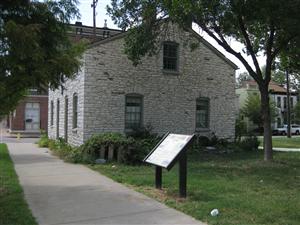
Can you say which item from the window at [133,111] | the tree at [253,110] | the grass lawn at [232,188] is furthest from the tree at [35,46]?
the tree at [253,110]

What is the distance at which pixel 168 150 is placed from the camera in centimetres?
1055

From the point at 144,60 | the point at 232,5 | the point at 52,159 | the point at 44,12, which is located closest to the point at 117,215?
the point at 44,12

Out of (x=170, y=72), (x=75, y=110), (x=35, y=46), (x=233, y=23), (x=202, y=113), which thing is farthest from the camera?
(x=202, y=113)

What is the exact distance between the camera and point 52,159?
61.6 ft

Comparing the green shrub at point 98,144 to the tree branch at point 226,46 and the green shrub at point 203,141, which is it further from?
the green shrub at point 203,141

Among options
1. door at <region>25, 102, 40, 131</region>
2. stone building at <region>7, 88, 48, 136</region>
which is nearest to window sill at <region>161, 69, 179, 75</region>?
stone building at <region>7, 88, 48, 136</region>

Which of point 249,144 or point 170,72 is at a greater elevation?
point 170,72

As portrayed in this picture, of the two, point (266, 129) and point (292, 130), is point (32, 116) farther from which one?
point (292, 130)

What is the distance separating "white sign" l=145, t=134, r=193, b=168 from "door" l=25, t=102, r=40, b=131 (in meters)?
39.2

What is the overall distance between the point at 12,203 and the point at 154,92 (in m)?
13.6

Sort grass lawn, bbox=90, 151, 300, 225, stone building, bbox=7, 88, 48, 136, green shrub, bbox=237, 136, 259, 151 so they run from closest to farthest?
grass lawn, bbox=90, 151, 300, 225, green shrub, bbox=237, 136, 259, 151, stone building, bbox=7, 88, 48, 136

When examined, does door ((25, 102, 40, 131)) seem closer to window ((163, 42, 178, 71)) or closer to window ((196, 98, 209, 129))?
window ((196, 98, 209, 129))

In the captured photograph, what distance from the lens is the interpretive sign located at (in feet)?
32.3

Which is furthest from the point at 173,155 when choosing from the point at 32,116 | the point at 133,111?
the point at 32,116
